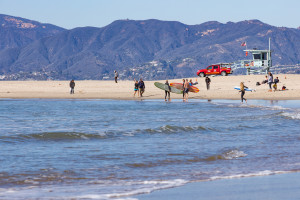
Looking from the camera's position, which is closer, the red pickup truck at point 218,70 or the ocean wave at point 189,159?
the ocean wave at point 189,159

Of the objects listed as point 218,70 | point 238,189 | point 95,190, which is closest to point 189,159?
point 238,189

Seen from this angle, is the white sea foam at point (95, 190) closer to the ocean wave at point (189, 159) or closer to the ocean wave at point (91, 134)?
the ocean wave at point (189, 159)

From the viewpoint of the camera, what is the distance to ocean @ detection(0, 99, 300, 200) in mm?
10758

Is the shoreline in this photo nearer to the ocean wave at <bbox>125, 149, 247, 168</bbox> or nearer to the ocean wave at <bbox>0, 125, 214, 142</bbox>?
the ocean wave at <bbox>125, 149, 247, 168</bbox>

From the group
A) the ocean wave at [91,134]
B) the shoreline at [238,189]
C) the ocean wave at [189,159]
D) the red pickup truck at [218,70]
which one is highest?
the red pickup truck at [218,70]

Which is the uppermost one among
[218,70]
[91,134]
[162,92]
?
[218,70]

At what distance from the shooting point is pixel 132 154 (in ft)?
Answer: 48.1

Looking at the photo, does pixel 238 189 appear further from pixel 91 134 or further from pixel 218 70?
pixel 218 70

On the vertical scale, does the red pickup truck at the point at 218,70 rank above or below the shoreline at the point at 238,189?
above

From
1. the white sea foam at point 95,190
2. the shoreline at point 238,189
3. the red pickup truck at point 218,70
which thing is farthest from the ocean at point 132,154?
the red pickup truck at point 218,70

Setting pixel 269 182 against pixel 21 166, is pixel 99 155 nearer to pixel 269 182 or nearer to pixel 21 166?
pixel 21 166

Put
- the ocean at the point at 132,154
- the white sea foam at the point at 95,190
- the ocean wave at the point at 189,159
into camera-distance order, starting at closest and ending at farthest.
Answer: the white sea foam at the point at 95,190, the ocean at the point at 132,154, the ocean wave at the point at 189,159

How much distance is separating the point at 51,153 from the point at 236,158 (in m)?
5.06

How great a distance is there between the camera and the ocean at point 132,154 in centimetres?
1076
